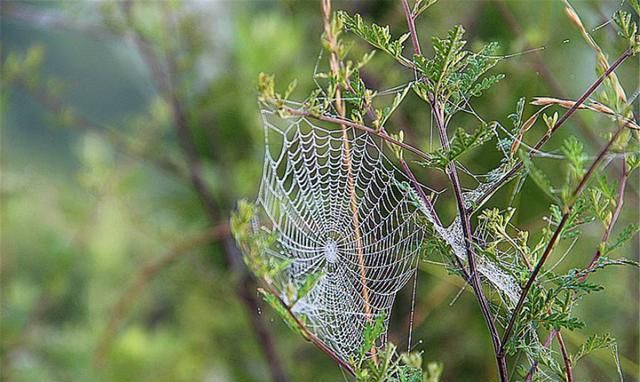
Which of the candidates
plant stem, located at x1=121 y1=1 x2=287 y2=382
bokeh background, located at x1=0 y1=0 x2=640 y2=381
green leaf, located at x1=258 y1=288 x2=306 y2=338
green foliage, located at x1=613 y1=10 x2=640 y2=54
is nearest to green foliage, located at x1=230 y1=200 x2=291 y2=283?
green leaf, located at x1=258 y1=288 x2=306 y2=338

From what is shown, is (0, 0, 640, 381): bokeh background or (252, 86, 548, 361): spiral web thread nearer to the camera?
(252, 86, 548, 361): spiral web thread

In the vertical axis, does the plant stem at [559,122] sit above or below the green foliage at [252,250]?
below

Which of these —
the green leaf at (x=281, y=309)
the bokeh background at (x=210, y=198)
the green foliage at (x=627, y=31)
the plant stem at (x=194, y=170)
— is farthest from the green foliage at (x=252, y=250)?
the plant stem at (x=194, y=170)

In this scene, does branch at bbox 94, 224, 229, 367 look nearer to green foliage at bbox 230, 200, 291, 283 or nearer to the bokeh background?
the bokeh background

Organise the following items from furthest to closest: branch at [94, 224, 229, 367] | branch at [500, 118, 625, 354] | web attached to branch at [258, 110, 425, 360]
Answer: branch at [94, 224, 229, 367] < web attached to branch at [258, 110, 425, 360] < branch at [500, 118, 625, 354]

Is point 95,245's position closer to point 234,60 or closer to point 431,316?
point 234,60

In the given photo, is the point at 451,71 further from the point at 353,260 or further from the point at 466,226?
the point at 353,260

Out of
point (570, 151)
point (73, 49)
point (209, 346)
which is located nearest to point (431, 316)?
point (209, 346)

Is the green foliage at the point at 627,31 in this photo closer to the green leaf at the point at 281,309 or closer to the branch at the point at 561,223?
the branch at the point at 561,223

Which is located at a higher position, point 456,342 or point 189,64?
point 189,64
